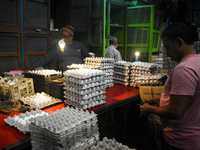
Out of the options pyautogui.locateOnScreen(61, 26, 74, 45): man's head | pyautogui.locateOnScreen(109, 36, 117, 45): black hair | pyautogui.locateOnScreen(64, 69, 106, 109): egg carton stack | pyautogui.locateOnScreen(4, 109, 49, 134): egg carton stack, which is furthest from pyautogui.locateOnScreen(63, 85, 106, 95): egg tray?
pyautogui.locateOnScreen(109, 36, 117, 45): black hair

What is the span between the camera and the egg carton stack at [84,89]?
2.74m

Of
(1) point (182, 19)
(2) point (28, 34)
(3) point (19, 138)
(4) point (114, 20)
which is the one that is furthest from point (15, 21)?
(1) point (182, 19)

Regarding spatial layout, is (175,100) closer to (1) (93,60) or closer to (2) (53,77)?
(2) (53,77)

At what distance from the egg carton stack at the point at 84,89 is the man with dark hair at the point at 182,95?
112cm

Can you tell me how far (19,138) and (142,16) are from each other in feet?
20.5

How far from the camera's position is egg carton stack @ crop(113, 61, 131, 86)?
4.38 m

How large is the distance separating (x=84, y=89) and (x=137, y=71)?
1.91 meters

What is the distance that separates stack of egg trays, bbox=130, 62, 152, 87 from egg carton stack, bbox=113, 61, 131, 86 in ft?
0.33

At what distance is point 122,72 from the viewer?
176 inches

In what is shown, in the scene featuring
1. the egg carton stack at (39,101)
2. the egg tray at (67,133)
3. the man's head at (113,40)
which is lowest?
the egg tray at (67,133)

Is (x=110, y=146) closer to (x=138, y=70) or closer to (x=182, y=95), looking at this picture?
(x=182, y=95)

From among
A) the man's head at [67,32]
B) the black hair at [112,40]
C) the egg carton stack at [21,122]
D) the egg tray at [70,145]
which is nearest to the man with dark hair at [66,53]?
the man's head at [67,32]

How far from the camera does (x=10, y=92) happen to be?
2.87 metres

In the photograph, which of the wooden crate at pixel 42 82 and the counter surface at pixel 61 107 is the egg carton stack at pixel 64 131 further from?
the wooden crate at pixel 42 82
